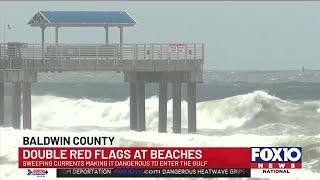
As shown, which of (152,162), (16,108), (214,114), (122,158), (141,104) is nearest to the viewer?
(152,162)

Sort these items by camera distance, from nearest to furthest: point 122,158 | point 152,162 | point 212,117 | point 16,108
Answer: point 152,162 < point 122,158 < point 16,108 < point 212,117

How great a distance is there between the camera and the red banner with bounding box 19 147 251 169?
29109 millimetres

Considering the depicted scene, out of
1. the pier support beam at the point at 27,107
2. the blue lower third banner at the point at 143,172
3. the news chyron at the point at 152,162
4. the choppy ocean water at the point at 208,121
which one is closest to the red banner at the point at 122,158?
the news chyron at the point at 152,162

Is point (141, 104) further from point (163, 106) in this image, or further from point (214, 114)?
point (214, 114)

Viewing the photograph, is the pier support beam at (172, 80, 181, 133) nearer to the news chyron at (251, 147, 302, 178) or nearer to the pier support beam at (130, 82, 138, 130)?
the pier support beam at (130, 82, 138, 130)

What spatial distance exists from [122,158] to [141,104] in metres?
18.5

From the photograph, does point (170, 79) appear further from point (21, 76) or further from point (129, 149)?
point (129, 149)

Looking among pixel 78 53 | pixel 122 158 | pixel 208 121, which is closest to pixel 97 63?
pixel 78 53

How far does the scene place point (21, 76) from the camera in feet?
149

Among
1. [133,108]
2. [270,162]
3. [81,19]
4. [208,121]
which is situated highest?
[81,19]

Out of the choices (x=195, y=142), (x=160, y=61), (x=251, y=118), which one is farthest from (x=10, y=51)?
(x=251, y=118)

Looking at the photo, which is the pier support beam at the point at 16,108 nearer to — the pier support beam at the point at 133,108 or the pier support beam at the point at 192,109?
the pier support beam at the point at 133,108

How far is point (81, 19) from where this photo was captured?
49.1m

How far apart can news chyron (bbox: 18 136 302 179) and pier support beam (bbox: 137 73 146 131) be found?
647 inches
